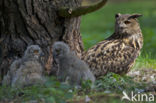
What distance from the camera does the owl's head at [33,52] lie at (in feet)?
20.9

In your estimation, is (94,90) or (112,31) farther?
(112,31)

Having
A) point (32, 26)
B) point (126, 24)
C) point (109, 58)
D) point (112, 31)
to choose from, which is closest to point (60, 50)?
point (32, 26)

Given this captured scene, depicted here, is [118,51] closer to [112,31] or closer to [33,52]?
[33,52]

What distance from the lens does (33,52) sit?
6379mm

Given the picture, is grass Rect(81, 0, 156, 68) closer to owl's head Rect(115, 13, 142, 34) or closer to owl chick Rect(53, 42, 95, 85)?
owl's head Rect(115, 13, 142, 34)

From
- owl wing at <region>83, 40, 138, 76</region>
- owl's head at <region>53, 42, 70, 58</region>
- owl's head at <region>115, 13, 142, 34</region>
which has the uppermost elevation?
owl's head at <region>115, 13, 142, 34</region>

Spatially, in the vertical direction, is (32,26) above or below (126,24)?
above

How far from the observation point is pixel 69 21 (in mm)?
7109

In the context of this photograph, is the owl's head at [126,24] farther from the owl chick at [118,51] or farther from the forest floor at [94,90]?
the forest floor at [94,90]

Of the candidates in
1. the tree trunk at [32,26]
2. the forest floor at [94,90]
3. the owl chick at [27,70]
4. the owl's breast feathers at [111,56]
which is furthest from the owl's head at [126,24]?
the owl chick at [27,70]

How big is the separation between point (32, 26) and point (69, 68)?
1.10m

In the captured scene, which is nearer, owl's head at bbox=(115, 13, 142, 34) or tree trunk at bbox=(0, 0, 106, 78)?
tree trunk at bbox=(0, 0, 106, 78)

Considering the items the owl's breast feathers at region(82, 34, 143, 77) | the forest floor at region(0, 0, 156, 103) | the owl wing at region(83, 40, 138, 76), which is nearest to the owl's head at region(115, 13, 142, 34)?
the owl's breast feathers at region(82, 34, 143, 77)

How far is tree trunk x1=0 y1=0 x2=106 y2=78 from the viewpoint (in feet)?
22.3
